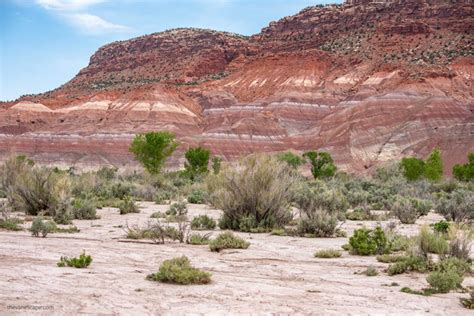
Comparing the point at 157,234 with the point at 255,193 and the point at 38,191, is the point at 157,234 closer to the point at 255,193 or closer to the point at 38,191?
the point at 255,193

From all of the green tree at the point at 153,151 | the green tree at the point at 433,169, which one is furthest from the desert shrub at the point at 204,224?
the green tree at the point at 433,169

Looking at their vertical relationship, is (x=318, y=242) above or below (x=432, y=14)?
below

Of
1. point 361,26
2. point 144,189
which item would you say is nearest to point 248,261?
point 144,189

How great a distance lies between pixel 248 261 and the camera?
11.6 m

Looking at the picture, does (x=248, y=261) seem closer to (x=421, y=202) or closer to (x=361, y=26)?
(x=421, y=202)

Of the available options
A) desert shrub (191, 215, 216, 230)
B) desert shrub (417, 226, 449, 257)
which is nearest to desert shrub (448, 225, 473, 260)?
desert shrub (417, 226, 449, 257)

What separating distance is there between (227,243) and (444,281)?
513 cm

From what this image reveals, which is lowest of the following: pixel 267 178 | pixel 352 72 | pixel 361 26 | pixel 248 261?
pixel 248 261

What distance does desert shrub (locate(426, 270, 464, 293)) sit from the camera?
8.99m

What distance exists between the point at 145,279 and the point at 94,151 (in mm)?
80518

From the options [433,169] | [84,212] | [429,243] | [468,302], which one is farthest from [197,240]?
[433,169]

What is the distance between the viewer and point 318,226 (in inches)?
616

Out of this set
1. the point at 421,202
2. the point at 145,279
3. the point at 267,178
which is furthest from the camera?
the point at 421,202

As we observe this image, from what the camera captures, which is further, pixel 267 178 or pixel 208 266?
pixel 267 178
